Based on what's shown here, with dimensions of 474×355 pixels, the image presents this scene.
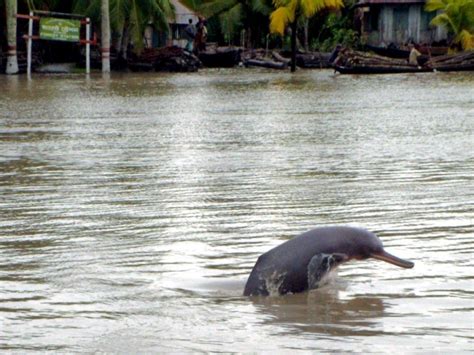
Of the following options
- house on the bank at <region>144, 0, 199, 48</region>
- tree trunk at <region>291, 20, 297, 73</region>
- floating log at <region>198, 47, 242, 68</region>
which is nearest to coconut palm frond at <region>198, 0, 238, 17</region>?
house on the bank at <region>144, 0, 199, 48</region>

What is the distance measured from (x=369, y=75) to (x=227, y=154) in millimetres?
24603

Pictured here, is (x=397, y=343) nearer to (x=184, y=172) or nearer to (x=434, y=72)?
(x=184, y=172)

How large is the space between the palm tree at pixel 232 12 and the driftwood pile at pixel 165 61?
7.62 meters

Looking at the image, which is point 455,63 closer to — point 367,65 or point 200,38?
point 367,65

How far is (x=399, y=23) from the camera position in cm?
4975

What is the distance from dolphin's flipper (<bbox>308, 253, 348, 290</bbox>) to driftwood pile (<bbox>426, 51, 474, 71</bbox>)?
3416cm

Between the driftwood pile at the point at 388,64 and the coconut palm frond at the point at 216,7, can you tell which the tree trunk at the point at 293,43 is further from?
the coconut palm frond at the point at 216,7

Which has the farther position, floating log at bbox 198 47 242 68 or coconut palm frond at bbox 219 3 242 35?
coconut palm frond at bbox 219 3 242 35

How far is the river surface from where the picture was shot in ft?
17.3

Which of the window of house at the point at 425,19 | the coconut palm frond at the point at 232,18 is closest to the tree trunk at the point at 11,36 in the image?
the coconut palm frond at the point at 232,18

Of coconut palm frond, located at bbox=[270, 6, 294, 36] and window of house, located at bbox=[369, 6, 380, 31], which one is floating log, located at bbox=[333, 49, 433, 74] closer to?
coconut palm frond, located at bbox=[270, 6, 294, 36]

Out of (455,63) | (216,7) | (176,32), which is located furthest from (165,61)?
(176,32)

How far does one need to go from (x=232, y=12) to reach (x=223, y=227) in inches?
1731

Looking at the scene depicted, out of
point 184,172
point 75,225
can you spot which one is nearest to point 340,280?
point 75,225
